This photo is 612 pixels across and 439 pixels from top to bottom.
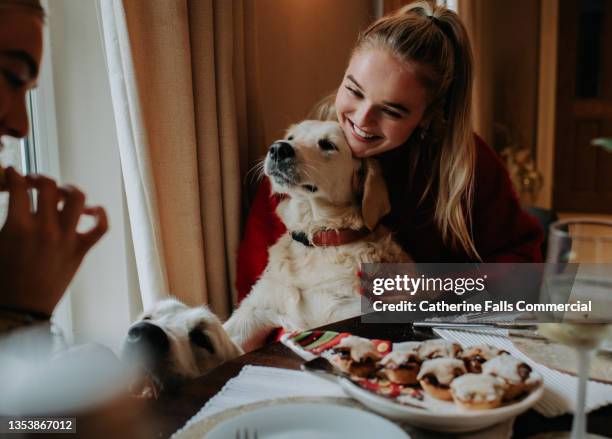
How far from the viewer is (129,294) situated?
1.39 meters

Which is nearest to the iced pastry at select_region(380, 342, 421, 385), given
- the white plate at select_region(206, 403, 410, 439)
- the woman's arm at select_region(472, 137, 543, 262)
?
the white plate at select_region(206, 403, 410, 439)

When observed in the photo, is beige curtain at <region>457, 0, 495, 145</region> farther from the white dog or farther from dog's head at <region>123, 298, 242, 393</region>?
dog's head at <region>123, 298, 242, 393</region>

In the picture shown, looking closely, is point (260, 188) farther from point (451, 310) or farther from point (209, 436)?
point (209, 436)

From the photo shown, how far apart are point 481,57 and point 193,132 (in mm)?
3170

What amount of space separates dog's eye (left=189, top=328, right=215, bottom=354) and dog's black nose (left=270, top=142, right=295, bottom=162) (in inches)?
20.3

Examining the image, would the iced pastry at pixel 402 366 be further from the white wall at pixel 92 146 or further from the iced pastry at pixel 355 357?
the white wall at pixel 92 146

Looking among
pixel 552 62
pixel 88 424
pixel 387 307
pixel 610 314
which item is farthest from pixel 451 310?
pixel 552 62

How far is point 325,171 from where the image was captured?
1.46m

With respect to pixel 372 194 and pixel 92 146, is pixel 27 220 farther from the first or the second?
pixel 372 194

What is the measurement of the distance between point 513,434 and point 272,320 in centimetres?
86

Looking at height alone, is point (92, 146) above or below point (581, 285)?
above

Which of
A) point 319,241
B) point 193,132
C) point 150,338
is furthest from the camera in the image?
point 319,241

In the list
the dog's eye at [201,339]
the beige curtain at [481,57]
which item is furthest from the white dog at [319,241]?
the beige curtain at [481,57]
